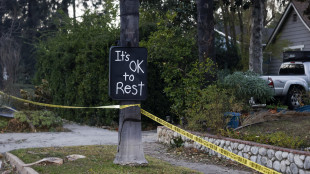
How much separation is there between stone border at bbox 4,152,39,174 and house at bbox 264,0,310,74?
57.3ft

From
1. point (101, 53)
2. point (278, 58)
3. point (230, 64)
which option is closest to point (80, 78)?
point (101, 53)

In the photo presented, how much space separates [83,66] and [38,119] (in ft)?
9.69

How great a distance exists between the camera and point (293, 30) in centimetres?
2545

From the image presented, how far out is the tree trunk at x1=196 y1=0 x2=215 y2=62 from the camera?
45.7 feet

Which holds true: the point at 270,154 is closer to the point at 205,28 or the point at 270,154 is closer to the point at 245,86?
the point at 245,86

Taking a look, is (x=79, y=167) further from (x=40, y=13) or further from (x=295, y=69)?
(x=40, y=13)

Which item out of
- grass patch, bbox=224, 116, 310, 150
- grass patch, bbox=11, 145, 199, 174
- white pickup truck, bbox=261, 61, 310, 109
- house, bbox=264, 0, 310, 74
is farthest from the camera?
house, bbox=264, 0, 310, 74

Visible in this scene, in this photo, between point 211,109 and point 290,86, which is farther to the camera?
point 290,86

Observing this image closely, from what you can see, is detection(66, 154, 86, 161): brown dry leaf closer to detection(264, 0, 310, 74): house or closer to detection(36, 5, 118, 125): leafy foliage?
detection(36, 5, 118, 125): leafy foliage

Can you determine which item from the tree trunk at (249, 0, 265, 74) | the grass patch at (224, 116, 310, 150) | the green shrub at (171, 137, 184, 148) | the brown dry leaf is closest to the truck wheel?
the tree trunk at (249, 0, 265, 74)

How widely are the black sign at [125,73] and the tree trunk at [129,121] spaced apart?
0.48 feet

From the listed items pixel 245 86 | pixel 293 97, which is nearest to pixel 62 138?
pixel 245 86

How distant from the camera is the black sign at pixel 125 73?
805 cm

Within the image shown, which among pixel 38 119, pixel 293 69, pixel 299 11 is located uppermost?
pixel 299 11
